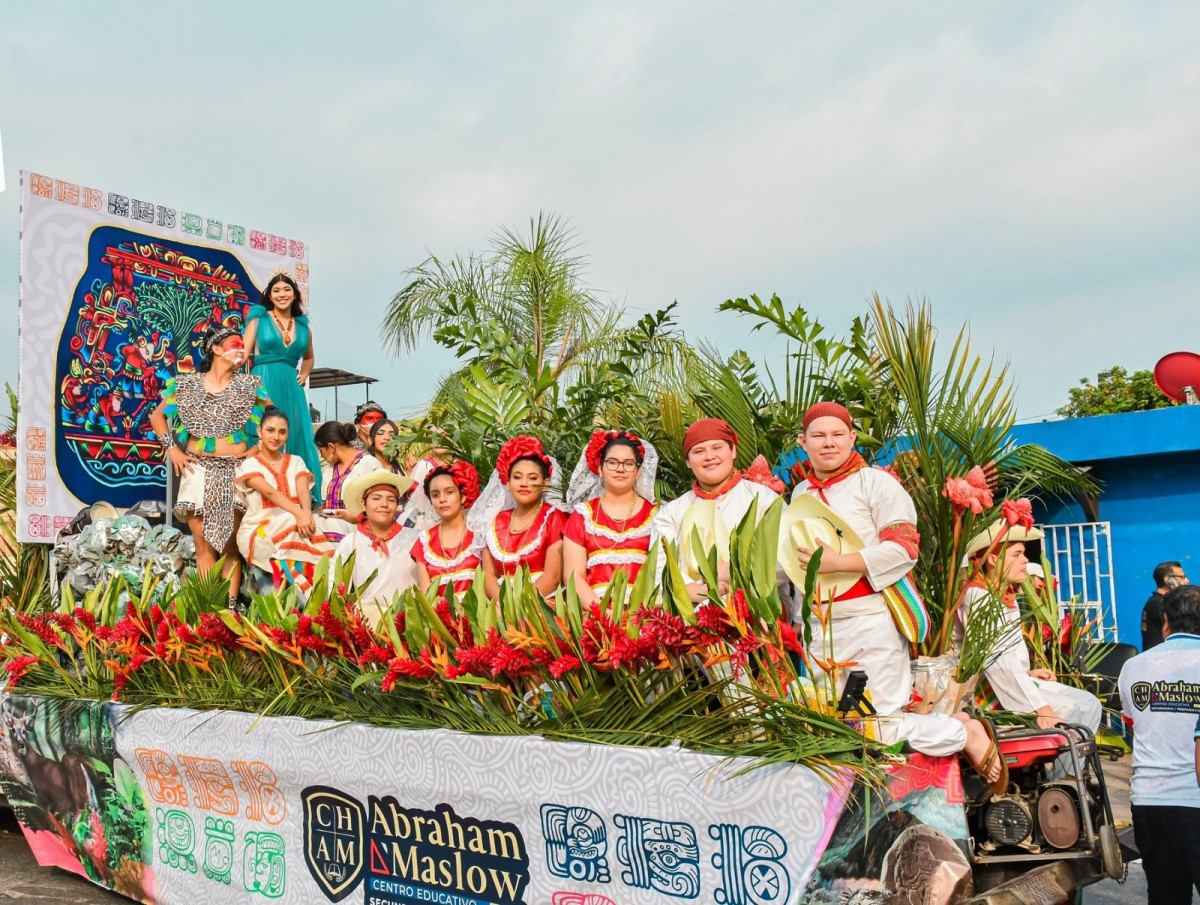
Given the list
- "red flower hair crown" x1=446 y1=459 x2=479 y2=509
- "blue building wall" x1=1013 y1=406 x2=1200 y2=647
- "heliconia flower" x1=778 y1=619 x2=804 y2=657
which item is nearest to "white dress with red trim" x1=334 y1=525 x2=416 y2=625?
"red flower hair crown" x1=446 y1=459 x2=479 y2=509

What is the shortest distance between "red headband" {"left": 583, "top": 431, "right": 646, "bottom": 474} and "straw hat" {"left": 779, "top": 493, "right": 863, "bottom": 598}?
801 mm

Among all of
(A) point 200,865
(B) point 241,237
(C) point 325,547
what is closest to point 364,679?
(A) point 200,865

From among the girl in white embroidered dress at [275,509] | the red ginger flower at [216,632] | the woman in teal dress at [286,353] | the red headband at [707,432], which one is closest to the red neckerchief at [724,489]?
the red headband at [707,432]

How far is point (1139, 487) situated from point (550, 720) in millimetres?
7412

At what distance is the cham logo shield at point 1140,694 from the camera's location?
3.40 m

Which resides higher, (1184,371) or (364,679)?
(1184,371)

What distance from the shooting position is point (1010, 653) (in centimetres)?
382

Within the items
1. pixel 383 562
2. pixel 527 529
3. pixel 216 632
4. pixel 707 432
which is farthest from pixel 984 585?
pixel 216 632

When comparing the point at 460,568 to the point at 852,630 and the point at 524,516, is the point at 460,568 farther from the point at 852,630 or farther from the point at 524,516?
the point at 852,630

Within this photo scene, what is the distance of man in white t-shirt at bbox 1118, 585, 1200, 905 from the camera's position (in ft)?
10.7

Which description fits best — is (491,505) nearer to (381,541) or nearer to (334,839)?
(381,541)

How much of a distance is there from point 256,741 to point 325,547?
5.88 feet

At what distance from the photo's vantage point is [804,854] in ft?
8.73

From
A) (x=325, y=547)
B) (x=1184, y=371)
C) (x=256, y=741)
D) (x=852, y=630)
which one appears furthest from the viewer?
(x=1184, y=371)
